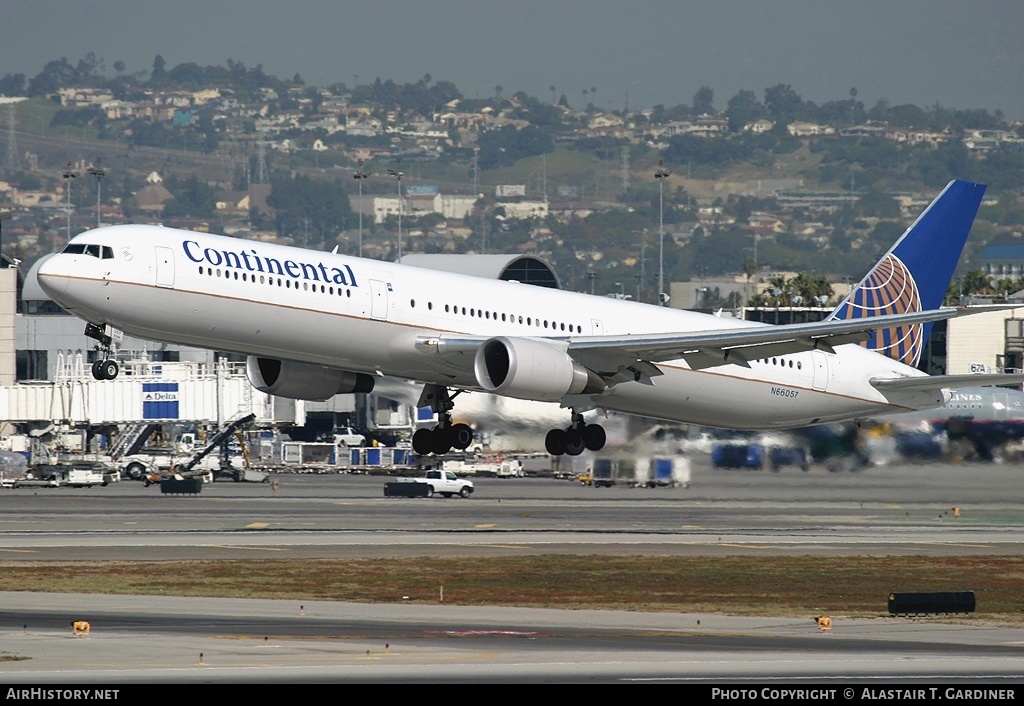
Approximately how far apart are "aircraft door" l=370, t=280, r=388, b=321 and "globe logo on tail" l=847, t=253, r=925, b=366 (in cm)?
1976

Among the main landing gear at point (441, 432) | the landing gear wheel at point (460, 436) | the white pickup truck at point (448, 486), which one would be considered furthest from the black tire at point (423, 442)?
the white pickup truck at point (448, 486)

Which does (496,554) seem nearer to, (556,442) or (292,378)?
(556,442)

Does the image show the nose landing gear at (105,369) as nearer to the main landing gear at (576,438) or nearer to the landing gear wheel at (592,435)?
A: the main landing gear at (576,438)

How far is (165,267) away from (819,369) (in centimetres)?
2245

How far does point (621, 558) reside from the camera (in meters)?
48.4

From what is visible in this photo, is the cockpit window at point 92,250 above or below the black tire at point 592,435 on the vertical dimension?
above

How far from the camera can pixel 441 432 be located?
4678 centimetres

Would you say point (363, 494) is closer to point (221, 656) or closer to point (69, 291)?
point (69, 291)

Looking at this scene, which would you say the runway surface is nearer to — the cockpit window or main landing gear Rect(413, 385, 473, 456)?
main landing gear Rect(413, 385, 473, 456)

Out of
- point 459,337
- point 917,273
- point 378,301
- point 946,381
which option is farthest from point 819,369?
point 378,301

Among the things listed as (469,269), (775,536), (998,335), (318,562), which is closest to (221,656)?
(318,562)

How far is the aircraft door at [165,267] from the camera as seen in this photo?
38.8m

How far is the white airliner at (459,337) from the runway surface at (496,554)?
4.79 m

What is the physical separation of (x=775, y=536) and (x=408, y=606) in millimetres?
21522
